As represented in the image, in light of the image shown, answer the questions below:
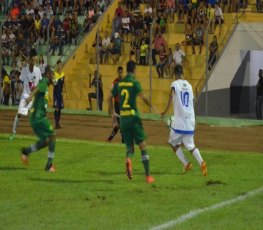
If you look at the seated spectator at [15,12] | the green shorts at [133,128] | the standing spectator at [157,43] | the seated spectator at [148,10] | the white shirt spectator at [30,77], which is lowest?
the standing spectator at [157,43]

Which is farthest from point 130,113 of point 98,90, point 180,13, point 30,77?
point 180,13

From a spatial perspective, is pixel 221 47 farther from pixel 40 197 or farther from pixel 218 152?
pixel 40 197

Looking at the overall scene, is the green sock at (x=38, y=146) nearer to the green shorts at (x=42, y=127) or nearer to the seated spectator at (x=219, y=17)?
the green shorts at (x=42, y=127)

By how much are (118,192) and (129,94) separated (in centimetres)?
205

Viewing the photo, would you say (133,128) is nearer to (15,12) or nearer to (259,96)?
(259,96)

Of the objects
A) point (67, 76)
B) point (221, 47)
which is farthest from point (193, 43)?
point (67, 76)

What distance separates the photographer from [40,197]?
1339 cm

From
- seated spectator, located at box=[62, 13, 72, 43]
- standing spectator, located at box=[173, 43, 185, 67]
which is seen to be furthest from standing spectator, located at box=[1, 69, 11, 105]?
standing spectator, located at box=[173, 43, 185, 67]

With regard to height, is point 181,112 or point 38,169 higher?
point 181,112

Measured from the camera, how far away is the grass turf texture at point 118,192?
459 inches

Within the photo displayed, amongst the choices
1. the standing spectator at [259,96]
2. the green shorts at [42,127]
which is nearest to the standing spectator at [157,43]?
the standing spectator at [259,96]

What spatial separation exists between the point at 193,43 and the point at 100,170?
1620 centimetres

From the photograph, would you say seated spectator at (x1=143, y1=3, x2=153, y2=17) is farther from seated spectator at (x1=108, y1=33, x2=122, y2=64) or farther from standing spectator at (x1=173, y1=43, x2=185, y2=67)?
standing spectator at (x1=173, y1=43, x2=185, y2=67)

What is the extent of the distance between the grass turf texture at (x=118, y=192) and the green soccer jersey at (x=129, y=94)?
1213 mm
